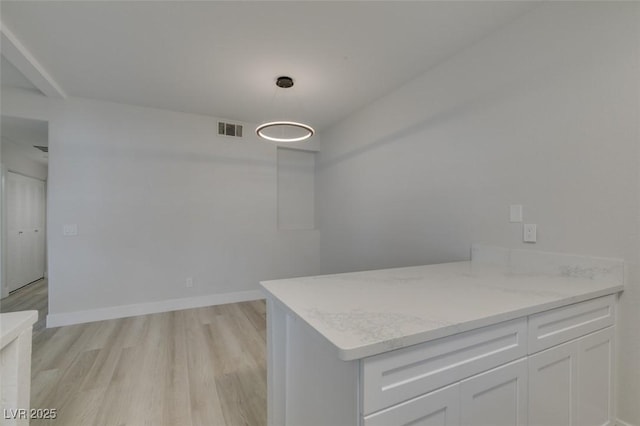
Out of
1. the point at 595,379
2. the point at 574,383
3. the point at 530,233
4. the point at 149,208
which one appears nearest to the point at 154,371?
the point at 149,208

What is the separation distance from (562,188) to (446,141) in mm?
982

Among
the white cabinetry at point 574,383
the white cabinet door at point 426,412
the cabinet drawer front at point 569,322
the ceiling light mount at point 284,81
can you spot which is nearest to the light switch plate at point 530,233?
the cabinet drawer front at point 569,322

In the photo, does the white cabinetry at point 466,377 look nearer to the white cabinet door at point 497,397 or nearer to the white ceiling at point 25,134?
the white cabinet door at point 497,397

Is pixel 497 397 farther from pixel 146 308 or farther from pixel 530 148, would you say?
pixel 146 308

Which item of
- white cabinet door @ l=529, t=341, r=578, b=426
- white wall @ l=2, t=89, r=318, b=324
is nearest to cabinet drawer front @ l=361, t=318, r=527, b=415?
white cabinet door @ l=529, t=341, r=578, b=426

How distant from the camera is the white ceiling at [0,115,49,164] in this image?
321 centimetres

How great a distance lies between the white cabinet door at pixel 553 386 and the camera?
1.17 m

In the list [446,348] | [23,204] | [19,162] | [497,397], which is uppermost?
[19,162]

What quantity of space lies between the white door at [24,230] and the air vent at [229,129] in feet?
11.8

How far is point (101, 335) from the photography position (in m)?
2.90

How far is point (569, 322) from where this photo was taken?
1.29m

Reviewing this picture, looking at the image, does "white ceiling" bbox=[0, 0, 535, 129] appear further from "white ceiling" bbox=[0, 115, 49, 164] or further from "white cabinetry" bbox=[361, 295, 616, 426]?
"white cabinetry" bbox=[361, 295, 616, 426]

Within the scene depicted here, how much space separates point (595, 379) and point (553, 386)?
416 millimetres

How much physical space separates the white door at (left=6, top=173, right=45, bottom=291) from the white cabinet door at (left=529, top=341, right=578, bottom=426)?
660 cm
